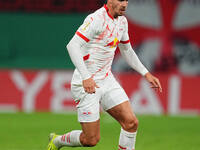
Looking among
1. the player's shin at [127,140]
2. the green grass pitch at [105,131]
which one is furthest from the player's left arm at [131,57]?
the green grass pitch at [105,131]

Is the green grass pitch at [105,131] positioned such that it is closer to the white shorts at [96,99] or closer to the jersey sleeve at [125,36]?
the white shorts at [96,99]

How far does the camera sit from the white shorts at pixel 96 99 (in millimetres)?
6168

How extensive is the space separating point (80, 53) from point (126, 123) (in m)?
0.92

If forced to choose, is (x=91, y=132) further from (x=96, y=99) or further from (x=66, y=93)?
(x=66, y=93)

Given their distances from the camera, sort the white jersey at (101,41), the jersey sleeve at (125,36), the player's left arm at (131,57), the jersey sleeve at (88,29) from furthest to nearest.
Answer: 1. the player's left arm at (131,57)
2. the jersey sleeve at (125,36)
3. the white jersey at (101,41)
4. the jersey sleeve at (88,29)

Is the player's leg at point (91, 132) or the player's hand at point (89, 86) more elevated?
the player's hand at point (89, 86)

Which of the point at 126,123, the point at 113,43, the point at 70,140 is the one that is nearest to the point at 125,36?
the point at 113,43

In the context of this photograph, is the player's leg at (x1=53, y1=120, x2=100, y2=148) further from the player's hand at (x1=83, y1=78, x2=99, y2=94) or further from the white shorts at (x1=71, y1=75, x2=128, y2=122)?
the player's hand at (x1=83, y1=78, x2=99, y2=94)

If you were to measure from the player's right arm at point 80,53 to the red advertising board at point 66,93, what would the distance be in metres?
6.87

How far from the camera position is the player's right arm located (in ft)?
18.6

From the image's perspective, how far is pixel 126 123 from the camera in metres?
6.17

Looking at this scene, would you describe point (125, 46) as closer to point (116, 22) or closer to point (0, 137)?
point (116, 22)

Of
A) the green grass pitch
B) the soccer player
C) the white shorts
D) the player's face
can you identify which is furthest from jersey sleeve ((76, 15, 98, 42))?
the green grass pitch

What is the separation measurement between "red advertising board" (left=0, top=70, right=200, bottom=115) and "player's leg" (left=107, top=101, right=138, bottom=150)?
6448 millimetres
